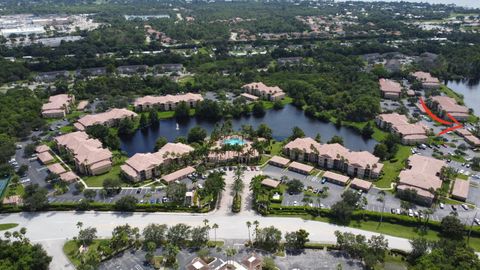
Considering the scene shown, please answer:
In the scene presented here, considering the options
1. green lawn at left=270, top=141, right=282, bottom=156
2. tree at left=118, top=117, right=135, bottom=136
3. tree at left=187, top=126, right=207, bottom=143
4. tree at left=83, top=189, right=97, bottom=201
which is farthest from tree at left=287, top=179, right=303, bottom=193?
tree at left=118, top=117, right=135, bottom=136

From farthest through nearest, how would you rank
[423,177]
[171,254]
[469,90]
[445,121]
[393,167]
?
[469,90], [445,121], [393,167], [423,177], [171,254]

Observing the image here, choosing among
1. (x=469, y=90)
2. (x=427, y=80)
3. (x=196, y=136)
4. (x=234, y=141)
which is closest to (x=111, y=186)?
(x=196, y=136)

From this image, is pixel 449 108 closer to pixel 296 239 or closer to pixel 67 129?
pixel 296 239

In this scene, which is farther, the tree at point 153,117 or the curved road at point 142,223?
the tree at point 153,117

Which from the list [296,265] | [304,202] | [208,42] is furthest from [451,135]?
[208,42]

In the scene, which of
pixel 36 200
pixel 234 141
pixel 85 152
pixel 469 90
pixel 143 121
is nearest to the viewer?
pixel 36 200

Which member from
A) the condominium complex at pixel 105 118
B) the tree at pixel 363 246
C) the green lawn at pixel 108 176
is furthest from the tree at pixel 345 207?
the condominium complex at pixel 105 118

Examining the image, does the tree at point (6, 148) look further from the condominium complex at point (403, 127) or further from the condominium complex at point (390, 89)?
the condominium complex at point (390, 89)
